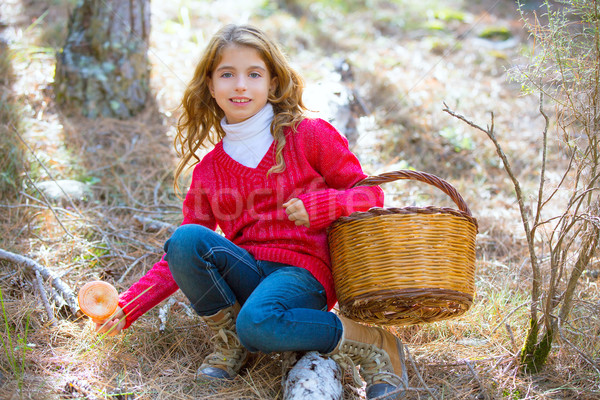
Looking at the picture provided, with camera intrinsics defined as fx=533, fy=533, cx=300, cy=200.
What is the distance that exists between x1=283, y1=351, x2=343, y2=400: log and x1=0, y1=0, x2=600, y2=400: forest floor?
0.42 feet

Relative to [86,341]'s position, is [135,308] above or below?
above

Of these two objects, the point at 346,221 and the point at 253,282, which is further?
the point at 253,282

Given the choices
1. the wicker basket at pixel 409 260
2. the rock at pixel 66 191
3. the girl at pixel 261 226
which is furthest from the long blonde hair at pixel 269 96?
the rock at pixel 66 191

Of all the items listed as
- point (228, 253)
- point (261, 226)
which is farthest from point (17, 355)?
point (261, 226)

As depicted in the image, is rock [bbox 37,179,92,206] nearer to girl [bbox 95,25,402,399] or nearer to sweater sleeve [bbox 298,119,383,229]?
girl [bbox 95,25,402,399]

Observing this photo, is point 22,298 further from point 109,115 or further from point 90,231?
point 109,115

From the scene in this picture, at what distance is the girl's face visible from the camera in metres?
2.05

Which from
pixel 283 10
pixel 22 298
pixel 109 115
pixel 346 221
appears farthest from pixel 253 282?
pixel 283 10

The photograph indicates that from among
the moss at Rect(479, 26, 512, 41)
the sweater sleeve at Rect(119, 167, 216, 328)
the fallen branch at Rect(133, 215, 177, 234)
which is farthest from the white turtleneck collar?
the moss at Rect(479, 26, 512, 41)

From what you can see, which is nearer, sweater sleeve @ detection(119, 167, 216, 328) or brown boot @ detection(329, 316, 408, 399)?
brown boot @ detection(329, 316, 408, 399)

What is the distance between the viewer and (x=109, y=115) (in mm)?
3703

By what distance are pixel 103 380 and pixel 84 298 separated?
0.94ft

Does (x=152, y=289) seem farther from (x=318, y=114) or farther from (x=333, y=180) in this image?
(x=318, y=114)

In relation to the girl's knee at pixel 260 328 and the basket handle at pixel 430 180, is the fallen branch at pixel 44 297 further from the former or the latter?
the basket handle at pixel 430 180
